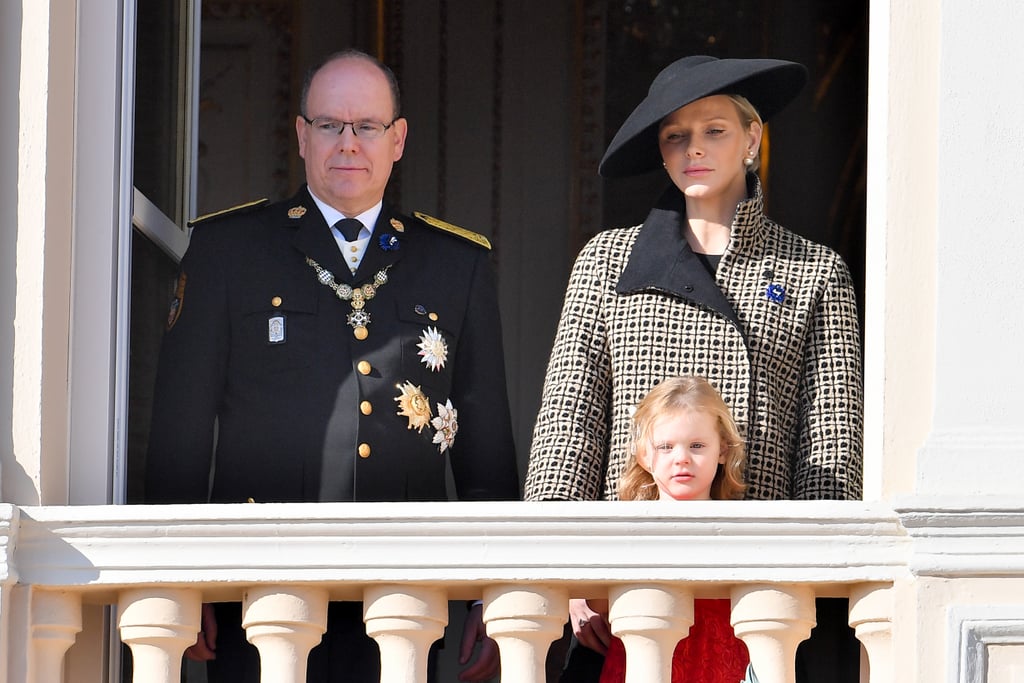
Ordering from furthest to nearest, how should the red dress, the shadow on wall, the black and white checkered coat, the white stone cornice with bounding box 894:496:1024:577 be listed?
the black and white checkered coat
the red dress
the shadow on wall
the white stone cornice with bounding box 894:496:1024:577

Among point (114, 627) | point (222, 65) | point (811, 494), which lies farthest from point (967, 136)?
point (222, 65)

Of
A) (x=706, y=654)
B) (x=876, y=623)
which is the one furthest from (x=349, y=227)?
(x=876, y=623)

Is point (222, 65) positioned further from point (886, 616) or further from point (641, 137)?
point (886, 616)

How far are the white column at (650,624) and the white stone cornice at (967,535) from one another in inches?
15.6

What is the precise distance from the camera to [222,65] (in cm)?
636

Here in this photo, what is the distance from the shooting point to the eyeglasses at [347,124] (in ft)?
14.5

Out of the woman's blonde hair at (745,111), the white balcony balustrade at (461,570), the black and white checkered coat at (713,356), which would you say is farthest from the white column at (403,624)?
the woman's blonde hair at (745,111)

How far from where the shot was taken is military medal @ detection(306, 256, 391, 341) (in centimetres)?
438

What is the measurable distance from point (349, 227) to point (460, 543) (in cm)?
96

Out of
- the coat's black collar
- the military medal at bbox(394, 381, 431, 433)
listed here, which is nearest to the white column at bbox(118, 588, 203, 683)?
the military medal at bbox(394, 381, 431, 433)

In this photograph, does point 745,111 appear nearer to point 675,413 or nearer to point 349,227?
point 675,413

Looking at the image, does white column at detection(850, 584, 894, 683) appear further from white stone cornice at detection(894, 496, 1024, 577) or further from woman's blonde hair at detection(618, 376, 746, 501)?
woman's blonde hair at detection(618, 376, 746, 501)

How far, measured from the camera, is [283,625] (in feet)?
12.5

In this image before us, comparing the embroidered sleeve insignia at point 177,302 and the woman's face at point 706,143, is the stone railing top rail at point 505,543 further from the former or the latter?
the woman's face at point 706,143
